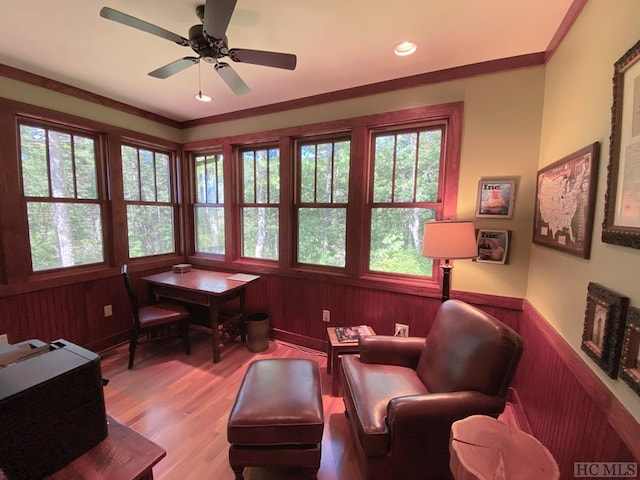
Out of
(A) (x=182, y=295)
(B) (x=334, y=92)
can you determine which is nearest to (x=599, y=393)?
(B) (x=334, y=92)

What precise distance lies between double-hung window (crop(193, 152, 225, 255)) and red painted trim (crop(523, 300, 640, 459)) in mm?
3295

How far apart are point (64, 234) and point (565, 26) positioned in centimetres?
423

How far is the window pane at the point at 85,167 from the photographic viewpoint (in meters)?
2.60

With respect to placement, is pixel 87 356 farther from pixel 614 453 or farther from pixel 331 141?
pixel 331 141

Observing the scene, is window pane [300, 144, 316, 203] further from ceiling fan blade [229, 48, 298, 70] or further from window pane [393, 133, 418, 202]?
ceiling fan blade [229, 48, 298, 70]

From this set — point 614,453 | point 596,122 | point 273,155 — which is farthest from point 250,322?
point 596,122

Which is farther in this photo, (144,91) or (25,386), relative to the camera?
(144,91)

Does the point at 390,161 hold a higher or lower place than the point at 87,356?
higher

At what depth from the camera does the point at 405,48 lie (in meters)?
1.82

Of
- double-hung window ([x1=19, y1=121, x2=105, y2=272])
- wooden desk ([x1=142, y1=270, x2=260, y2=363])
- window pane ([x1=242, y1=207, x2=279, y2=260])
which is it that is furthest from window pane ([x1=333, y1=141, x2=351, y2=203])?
double-hung window ([x1=19, y1=121, x2=105, y2=272])

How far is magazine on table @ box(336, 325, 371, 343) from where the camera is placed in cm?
213

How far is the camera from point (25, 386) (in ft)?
2.33

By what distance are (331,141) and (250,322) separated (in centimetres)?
210

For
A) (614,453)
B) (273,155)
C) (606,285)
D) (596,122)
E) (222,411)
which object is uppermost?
(273,155)
